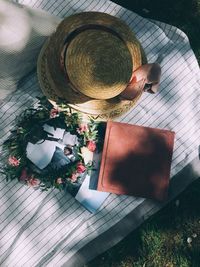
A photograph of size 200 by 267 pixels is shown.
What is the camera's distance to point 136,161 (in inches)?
110

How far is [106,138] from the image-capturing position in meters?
2.76

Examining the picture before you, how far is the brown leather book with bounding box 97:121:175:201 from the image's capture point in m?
2.76

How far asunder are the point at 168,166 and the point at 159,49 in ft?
2.64

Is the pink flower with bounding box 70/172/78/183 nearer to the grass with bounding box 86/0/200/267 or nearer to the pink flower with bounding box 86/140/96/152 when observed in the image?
the pink flower with bounding box 86/140/96/152

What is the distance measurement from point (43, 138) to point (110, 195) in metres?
0.60

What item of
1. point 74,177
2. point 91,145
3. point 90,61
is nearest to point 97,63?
point 90,61

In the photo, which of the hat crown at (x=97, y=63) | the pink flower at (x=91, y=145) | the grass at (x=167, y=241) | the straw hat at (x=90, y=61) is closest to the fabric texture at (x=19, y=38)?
the straw hat at (x=90, y=61)

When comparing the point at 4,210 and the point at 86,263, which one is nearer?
the point at 4,210

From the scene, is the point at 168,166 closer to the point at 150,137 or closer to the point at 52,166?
the point at 150,137

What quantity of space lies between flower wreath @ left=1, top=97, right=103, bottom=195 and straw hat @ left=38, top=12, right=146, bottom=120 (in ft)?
0.57

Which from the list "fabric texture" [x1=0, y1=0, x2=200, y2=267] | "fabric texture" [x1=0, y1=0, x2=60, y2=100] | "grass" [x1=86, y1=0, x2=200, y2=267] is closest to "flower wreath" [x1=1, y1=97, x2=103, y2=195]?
"fabric texture" [x1=0, y1=0, x2=200, y2=267]

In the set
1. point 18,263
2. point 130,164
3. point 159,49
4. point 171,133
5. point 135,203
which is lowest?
point 18,263

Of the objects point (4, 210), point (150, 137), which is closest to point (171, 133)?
point (150, 137)

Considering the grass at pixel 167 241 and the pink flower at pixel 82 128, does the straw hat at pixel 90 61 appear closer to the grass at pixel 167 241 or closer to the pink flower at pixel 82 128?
the pink flower at pixel 82 128
